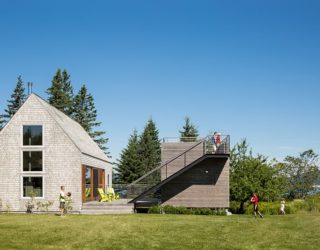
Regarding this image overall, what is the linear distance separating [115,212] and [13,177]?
7126 millimetres

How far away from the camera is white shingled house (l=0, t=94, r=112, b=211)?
2877cm

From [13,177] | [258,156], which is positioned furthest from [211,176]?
[13,177]

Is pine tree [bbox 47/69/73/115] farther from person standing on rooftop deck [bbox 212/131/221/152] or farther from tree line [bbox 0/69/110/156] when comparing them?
person standing on rooftop deck [bbox 212/131/221/152]

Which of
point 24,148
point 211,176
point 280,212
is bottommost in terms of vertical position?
point 280,212

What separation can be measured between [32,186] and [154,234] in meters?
13.1

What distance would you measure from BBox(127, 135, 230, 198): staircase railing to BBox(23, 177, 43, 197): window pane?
229 inches

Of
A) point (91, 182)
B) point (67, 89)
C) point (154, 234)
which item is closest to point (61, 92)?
point (67, 89)

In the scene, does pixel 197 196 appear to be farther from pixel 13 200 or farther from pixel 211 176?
pixel 13 200

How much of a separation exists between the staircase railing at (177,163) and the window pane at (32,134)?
682cm

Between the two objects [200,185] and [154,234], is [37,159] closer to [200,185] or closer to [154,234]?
[200,185]

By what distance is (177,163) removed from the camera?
31.1 meters

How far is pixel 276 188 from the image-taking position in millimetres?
34906

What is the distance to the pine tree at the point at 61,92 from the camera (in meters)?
61.3

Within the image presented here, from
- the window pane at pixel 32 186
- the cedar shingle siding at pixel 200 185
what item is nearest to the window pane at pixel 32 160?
the window pane at pixel 32 186
